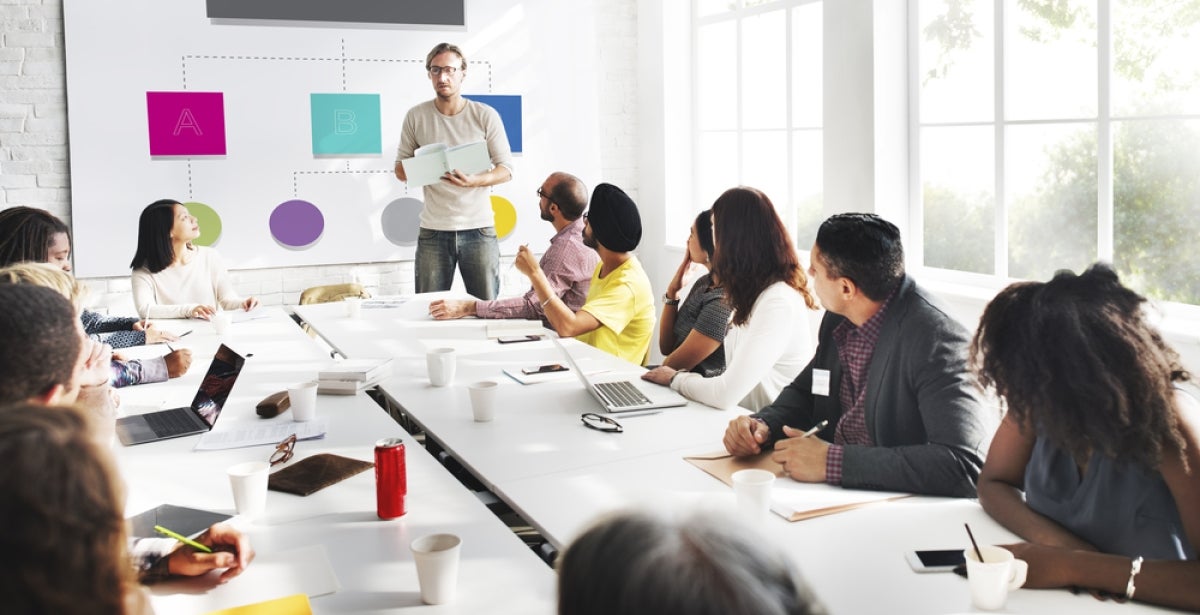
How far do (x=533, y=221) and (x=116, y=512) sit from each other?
5.96m

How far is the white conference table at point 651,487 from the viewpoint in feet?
5.46

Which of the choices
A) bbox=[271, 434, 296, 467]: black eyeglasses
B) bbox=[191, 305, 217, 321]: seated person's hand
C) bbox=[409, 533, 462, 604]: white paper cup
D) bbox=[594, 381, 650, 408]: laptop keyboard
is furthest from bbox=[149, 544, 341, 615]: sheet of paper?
bbox=[191, 305, 217, 321]: seated person's hand

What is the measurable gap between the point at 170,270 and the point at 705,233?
9.04ft

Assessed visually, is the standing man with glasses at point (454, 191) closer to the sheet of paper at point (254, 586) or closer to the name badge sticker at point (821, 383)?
the name badge sticker at point (821, 383)

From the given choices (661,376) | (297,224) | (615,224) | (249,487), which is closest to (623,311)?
(615,224)

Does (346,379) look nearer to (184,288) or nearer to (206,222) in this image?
(184,288)

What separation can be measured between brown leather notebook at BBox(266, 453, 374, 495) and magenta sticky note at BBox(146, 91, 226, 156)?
4090 mm

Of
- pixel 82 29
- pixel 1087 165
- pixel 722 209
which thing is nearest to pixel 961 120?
pixel 1087 165

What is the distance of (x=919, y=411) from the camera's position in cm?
237

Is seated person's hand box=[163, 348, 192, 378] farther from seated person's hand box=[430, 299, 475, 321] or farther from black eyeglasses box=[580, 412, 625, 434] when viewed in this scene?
black eyeglasses box=[580, 412, 625, 434]

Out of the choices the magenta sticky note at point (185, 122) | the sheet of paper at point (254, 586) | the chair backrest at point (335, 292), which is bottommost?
the sheet of paper at point (254, 586)

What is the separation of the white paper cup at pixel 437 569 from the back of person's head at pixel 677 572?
0.95 m

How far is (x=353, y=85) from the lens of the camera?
635 centimetres

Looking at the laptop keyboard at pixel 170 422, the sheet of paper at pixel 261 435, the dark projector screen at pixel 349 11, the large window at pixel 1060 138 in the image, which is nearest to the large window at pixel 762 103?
the large window at pixel 1060 138
